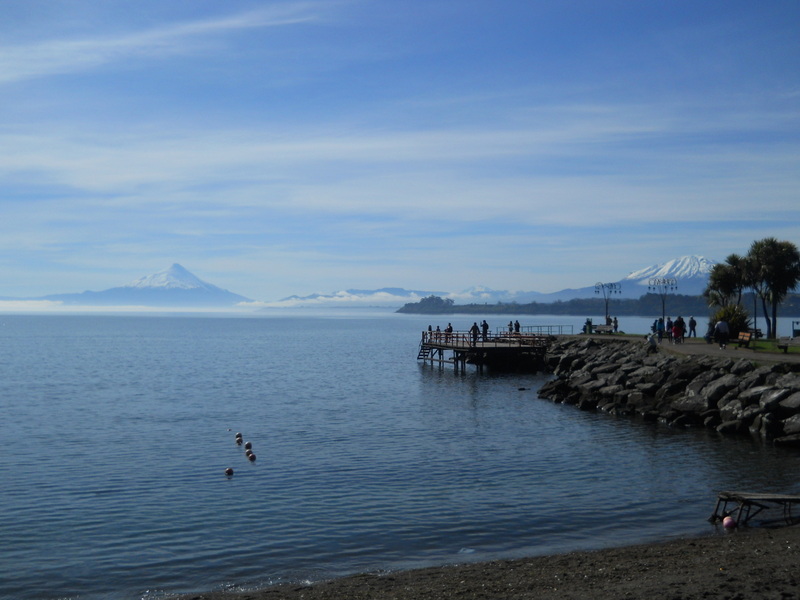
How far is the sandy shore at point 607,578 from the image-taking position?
1162cm

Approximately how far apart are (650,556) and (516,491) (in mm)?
6256

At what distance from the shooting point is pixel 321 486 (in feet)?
67.8

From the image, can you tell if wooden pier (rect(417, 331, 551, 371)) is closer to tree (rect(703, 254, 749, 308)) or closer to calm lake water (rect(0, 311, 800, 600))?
tree (rect(703, 254, 749, 308))

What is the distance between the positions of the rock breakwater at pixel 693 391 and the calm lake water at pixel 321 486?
49.1 inches

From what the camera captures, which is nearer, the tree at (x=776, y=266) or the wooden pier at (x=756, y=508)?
the wooden pier at (x=756, y=508)

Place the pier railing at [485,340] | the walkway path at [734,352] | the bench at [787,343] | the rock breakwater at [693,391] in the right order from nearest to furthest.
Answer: the rock breakwater at [693,391]
the walkway path at [734,352]
the bench at [787,343]
the pier railing at [485,340]

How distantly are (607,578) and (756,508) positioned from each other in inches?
270

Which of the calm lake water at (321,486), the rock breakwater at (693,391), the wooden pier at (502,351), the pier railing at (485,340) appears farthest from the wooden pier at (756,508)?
the pier railing at (485,340)

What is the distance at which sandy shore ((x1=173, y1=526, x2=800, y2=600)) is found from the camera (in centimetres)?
1162

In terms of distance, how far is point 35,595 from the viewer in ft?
43.1

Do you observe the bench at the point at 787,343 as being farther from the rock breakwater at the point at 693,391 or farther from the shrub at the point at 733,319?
the shrub at the point at 733,319

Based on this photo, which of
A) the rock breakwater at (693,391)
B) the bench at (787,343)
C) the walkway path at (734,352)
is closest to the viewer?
the rock breakwater at (693,391)

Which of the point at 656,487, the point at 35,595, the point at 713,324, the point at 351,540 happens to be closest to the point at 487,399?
the point at 713,324

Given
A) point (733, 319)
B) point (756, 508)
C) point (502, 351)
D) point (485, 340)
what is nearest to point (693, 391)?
point (756, 508)
